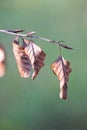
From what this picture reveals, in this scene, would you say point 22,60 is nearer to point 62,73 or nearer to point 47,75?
point 62,73

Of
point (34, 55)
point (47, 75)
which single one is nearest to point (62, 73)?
point (34, 55)

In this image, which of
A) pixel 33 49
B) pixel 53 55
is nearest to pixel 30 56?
pixel 33 49

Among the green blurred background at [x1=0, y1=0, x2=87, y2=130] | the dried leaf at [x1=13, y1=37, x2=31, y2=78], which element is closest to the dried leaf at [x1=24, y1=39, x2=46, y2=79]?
the dried leaf at [x1=13, y1=37, x2=31, y2=78]

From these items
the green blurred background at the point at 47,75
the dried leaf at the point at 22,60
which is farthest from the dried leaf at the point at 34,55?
the green blurred background at the point at 47,75

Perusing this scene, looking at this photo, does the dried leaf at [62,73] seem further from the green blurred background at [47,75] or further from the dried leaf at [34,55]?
the green blurred background at [47,75]

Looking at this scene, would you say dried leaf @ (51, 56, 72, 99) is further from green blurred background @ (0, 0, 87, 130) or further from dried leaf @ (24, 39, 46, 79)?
green blurred background @ (0, 0, 87, 130)
